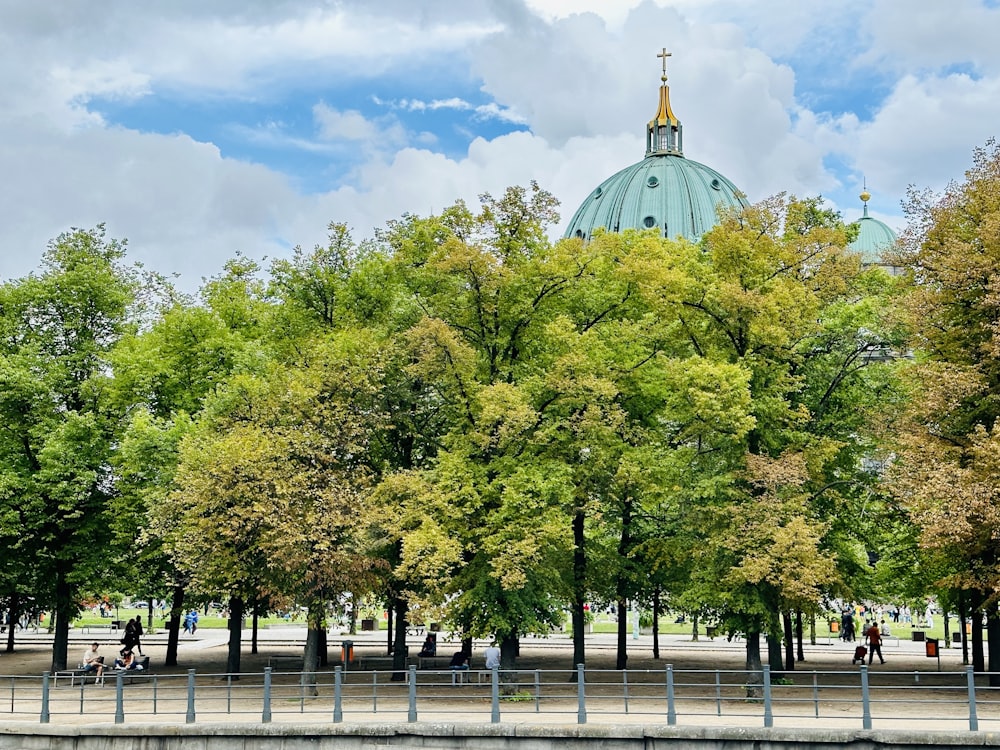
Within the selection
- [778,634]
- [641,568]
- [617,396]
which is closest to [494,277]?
[617,396]

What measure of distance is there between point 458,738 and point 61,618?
19.2 meters

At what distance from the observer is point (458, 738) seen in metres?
21.8

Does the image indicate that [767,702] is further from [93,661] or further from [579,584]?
[93,661]

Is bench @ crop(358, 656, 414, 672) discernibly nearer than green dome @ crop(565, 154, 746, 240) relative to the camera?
Yes

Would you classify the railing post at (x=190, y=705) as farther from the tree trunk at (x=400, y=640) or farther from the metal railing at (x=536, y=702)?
the tree trunk at (x=400, y=640)

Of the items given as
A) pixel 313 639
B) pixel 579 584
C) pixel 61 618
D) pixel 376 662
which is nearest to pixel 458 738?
pixel 313 639

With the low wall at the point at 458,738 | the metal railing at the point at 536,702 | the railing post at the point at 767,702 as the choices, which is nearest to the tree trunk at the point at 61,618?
the metal railing at the point at 536,702

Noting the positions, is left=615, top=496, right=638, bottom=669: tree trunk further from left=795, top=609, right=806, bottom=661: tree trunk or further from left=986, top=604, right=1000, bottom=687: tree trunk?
left=986, top=604, right=1000, bottom=687: tree trunk

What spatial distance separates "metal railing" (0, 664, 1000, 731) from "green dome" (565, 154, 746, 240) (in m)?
99.3

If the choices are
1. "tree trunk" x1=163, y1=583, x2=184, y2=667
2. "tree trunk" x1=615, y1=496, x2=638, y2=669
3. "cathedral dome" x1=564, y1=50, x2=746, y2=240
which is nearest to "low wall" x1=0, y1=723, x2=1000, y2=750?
"tree trunk" x1=615, y1=496, x2=638, y2=669

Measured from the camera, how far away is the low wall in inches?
800

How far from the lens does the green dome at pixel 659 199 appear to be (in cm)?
12769

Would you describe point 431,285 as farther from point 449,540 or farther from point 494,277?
point 449,540

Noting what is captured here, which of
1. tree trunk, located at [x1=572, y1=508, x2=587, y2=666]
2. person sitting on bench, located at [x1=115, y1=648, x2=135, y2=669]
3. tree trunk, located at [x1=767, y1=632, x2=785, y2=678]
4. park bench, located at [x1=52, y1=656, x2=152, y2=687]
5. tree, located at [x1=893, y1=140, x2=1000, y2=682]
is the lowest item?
park bench, located at [x1=52, y1=656, x2=152, y2=687]
